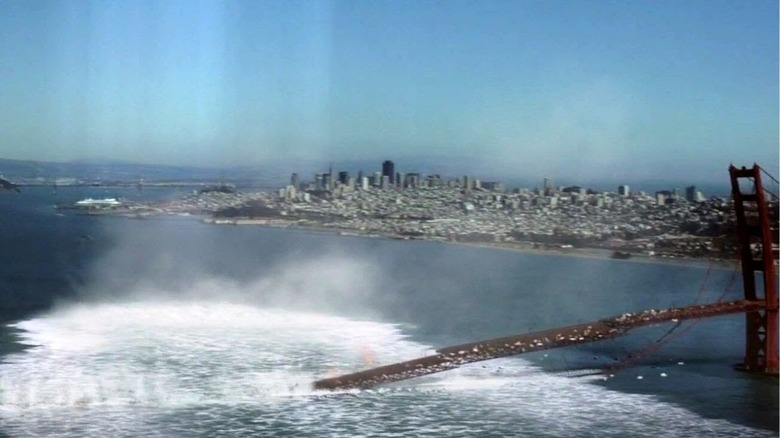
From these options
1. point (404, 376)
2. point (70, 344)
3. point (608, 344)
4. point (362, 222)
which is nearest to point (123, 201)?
point (70, 344)

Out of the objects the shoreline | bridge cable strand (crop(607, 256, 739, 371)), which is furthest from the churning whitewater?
the shoreline

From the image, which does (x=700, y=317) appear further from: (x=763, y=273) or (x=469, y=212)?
(x=469, y=212)

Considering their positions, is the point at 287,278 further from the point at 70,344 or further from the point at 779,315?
the point at 779,315

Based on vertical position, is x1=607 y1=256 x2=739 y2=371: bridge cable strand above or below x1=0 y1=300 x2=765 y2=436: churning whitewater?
above

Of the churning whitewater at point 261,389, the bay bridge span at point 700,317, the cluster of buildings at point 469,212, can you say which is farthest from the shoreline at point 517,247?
the churning whitewater at point 261,389

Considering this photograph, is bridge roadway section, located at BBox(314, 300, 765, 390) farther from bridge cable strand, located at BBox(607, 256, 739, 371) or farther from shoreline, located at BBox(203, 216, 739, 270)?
shoreline, located at BBox(203, 216, 739, 270)

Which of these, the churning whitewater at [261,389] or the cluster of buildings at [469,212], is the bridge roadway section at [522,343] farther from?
the cluster of buildings at [469,212]
